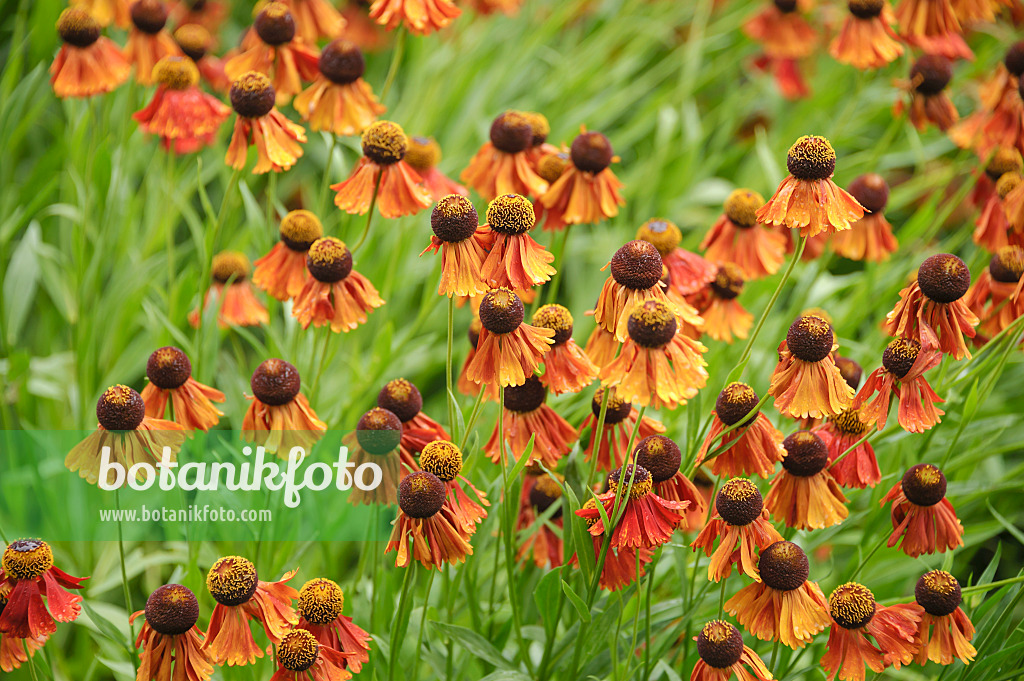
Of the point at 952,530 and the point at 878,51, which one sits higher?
the point at 878,51

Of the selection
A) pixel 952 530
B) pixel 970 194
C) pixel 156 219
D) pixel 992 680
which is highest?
pixel 970 194

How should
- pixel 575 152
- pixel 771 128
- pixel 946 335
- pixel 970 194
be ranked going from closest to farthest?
pixel 946 335 → pixel 575 152 → pixel 970 194 → pixel 771 128

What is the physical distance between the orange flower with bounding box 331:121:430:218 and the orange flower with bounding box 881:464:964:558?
0.74 metres

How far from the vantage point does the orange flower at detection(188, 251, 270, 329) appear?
4.82ft

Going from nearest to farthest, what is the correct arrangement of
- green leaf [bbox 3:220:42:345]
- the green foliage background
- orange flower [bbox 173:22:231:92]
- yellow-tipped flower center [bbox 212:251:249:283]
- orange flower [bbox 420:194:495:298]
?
orange flower [bbox 420:194:495:298]
the green foliage background
yellow-tipped flower center [bbox 212:251:249:283]
orange flower [bbox 173:22:231:92]
green leaf [bbox 3:220:42:345]

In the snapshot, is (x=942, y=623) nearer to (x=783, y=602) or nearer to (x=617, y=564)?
(x=783, y=602)

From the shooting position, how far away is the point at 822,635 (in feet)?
4.05

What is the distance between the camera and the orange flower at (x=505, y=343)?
92cm

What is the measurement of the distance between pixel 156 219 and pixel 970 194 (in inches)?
68.7

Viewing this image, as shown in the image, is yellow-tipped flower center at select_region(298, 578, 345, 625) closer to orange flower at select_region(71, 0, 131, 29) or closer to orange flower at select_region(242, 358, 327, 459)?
orange flower at select_region(242, 358, 327, 459)

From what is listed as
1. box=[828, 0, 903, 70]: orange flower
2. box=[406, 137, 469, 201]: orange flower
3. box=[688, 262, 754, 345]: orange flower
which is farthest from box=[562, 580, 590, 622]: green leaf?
box=[828, 0, 903, 70]: orange flower

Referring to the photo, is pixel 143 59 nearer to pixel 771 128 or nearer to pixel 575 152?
pixel 575 152

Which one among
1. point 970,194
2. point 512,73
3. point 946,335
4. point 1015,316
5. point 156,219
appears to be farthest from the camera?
point 512,73

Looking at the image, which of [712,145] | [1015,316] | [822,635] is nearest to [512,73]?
[712,145]
